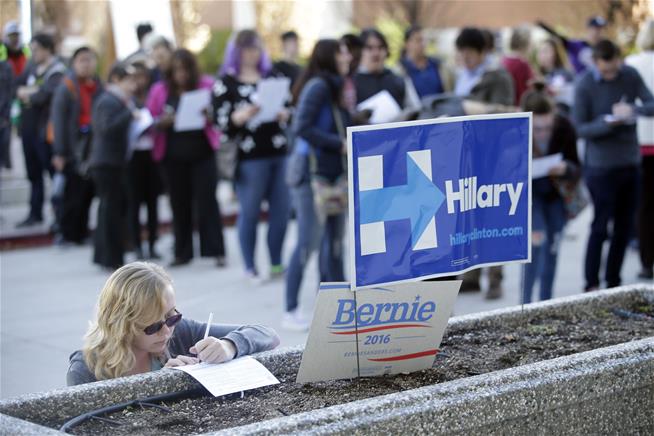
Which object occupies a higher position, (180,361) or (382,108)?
(382,108)

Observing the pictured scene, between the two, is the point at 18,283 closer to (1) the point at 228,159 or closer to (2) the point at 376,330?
(1) the point at 228,159

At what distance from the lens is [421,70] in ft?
34.6

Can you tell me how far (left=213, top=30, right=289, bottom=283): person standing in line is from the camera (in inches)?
379

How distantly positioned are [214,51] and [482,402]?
20656mm

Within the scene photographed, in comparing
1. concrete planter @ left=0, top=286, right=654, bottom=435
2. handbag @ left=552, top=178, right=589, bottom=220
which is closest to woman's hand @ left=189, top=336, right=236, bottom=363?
concrete planter @ left=0, top=286, right=654, bottom=435

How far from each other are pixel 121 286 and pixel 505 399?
1.42 meters

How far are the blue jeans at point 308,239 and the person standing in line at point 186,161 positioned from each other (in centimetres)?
243

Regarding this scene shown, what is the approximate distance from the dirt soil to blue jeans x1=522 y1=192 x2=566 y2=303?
2.63 metres

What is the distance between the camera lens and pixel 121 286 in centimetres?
406

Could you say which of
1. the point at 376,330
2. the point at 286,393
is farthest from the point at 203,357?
the point at 376,330

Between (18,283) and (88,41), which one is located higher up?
(88,41)

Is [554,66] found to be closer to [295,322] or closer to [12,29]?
[295,322]

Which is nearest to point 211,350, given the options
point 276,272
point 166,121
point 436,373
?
point 436,373

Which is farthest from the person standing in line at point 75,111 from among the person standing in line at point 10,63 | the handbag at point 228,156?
the handbag at point 228,156
